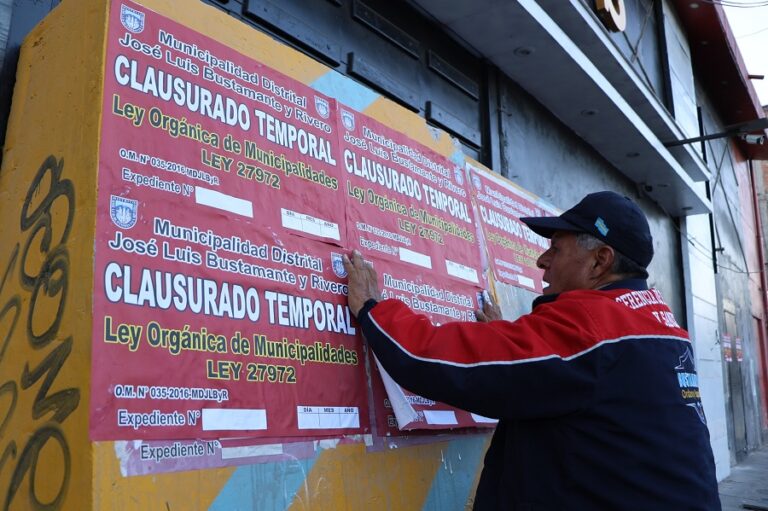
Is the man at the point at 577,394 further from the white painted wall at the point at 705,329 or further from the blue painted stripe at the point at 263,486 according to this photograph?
the white painted wall at the point at 705,329

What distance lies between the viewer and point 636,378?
199cm

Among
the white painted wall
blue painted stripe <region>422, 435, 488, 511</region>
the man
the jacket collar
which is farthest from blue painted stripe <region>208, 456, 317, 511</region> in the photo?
the white painted wall

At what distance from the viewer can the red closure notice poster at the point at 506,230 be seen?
349 centimetres

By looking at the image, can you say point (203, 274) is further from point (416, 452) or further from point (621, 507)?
point (621, 507)

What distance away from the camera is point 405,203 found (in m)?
2.86

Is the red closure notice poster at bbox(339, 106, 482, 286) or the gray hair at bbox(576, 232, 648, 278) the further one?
the red closure notice poster at bbox(339, 106, 482, 286)

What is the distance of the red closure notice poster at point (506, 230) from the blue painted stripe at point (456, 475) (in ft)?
3.17

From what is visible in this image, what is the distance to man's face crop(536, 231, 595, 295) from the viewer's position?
2359 millimetres

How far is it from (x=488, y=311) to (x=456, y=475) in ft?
2.65

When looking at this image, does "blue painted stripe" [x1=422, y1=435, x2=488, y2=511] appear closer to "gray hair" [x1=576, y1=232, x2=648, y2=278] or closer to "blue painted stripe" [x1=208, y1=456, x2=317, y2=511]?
"blue painted stripe" [x1=208, y1=456, x2=317, y2=511]

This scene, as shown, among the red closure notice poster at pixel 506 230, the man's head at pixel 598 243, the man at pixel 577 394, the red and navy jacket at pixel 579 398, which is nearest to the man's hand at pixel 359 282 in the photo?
the man at pixel 577 394

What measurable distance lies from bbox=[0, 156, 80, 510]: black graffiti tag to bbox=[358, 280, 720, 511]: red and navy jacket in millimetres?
971

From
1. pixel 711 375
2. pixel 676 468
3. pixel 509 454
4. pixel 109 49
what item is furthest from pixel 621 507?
pixel 711 375

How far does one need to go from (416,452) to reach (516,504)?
21.9 inches
